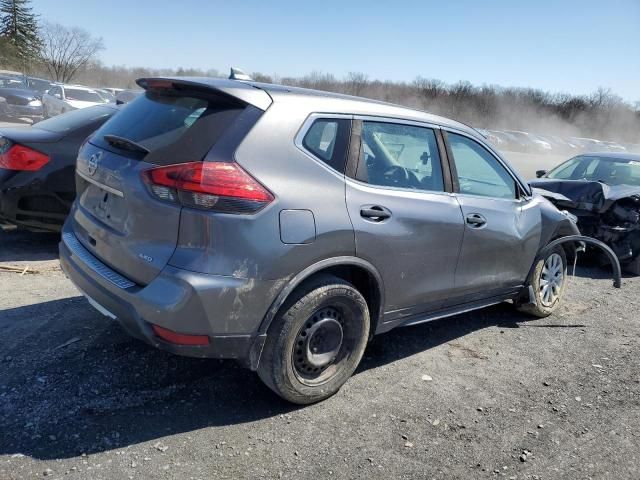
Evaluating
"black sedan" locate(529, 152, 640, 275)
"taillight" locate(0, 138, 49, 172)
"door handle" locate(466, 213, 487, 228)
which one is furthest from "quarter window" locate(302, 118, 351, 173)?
"black sedan" locate(529, 152, 640, 275)

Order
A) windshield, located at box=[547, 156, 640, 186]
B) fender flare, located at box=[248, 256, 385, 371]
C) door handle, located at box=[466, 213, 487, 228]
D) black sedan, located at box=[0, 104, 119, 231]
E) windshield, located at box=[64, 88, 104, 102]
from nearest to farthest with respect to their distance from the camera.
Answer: fender flare, located at box=[248, 256, 385, 371] → door handle, located at box=[466, 213, 487, 228] → black sedan, located at box=[0, 104, 119, 231] → windshield, located at box=[547, 156, 640, 186] → windshield, located at box=[64, 88, 104, 102]

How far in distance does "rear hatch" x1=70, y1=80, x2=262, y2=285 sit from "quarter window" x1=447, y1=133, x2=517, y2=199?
72.7 inches

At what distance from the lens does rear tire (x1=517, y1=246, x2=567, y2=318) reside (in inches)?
191

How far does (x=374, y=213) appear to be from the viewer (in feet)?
10.5

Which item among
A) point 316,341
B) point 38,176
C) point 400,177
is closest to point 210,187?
point 316,341

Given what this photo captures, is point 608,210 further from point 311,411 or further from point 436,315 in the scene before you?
point 311,411

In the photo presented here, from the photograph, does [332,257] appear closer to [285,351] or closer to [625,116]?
[285,351]

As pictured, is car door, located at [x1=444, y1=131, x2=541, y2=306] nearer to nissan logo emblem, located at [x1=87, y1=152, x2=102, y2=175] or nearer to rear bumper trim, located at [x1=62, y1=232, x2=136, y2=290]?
rear bumper trim, located at [x1=62, y1=232, x2=136, y2=290]

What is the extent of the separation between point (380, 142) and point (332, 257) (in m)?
0.91

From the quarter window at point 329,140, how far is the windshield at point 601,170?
626 centimetres

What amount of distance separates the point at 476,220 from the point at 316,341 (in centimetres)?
158

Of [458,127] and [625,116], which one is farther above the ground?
[625,116]

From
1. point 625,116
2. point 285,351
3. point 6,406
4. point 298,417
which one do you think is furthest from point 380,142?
point 625,116

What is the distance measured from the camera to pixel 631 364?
4336 millimetres
